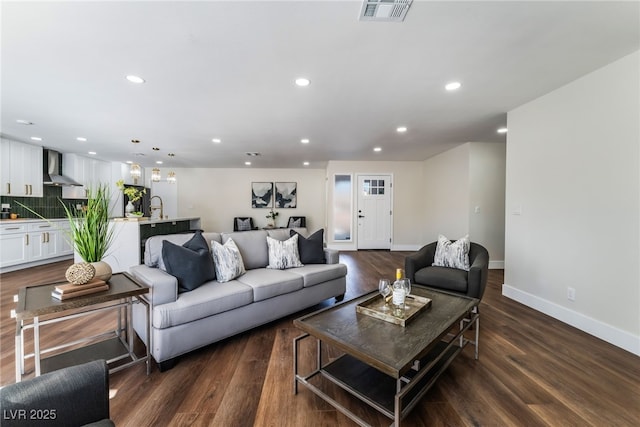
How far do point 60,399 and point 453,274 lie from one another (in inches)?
117

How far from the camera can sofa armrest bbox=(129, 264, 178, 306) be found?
1.89 metres

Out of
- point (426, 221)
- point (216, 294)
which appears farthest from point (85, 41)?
point (426, 221)

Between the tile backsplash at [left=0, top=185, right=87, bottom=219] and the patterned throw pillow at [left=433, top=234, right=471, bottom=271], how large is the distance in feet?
23.5

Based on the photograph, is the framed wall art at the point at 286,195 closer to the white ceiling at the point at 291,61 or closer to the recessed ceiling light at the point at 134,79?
the white ceiling at the point at 291,61

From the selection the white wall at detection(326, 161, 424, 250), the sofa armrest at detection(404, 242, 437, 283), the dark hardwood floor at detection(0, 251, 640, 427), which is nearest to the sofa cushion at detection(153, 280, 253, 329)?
the dark hardwood floor at detection(0, 251, 640, 427)

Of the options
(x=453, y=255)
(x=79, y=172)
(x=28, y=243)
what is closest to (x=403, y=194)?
(x=453, y=255)

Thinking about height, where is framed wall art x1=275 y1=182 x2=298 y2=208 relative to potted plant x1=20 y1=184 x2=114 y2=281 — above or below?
above

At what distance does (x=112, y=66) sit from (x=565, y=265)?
182 inches

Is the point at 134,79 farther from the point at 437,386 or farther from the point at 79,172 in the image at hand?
the point at 79,172

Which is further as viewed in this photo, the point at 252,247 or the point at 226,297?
the point at 252,247

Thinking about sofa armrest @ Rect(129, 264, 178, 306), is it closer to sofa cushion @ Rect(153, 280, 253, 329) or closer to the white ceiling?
sofa cushion @ Rect(153, 280, 253, 329)

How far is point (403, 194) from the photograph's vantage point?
6719mm

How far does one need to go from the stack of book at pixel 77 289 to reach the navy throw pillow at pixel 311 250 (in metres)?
1.86

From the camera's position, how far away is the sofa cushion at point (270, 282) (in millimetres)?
2380
